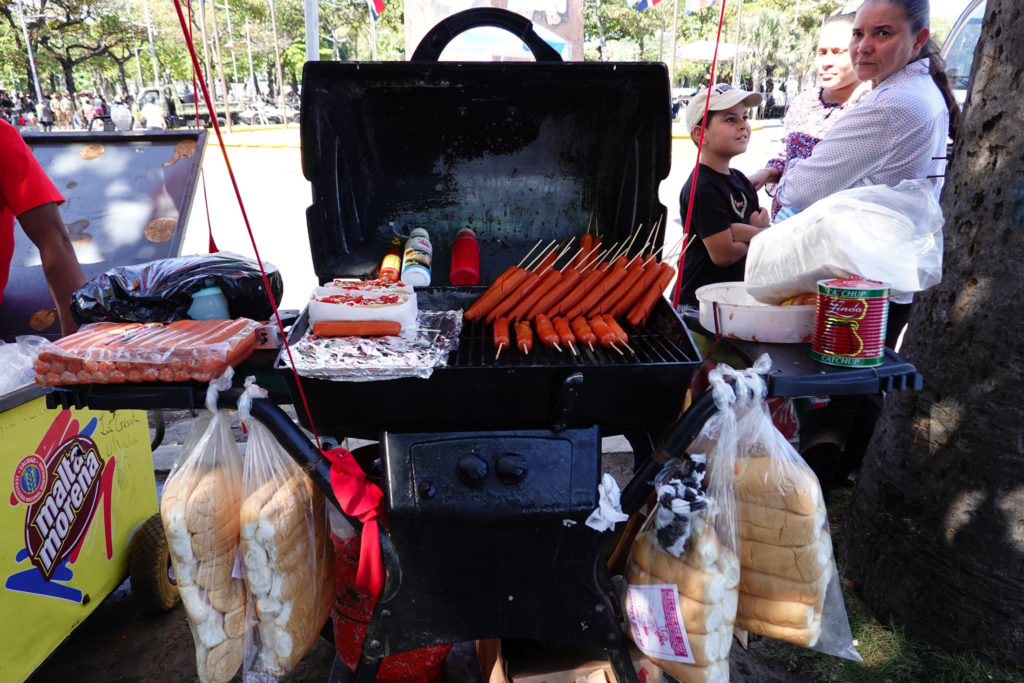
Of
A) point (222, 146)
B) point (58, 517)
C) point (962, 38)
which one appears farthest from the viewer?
point (962, 38)

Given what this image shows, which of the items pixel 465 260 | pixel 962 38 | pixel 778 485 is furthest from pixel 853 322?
pixel 962 38

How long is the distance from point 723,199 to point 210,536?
9.26 ft

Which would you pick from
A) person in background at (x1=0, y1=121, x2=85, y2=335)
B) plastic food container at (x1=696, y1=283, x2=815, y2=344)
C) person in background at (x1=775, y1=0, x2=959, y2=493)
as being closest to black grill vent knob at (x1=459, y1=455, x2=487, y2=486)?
plastic food container at (x1=696, y1=283, x2=815, y2=344)

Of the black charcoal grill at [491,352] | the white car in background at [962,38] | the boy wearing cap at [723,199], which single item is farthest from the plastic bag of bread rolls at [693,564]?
the white car in background at [962,38]

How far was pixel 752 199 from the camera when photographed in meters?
3.50

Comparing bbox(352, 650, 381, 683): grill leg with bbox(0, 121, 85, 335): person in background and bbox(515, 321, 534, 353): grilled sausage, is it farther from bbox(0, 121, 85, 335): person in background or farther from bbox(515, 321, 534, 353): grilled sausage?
bbox(0, 121, 85, 335): person in background

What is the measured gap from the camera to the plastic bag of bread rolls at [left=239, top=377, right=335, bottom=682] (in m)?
1.57

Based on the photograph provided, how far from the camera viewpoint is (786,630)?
165 cm

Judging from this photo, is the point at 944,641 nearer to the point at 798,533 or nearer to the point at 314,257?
the point at 798,533

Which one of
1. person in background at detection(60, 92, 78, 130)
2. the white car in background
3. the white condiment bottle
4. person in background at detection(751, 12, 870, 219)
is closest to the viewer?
the white condiment bottle

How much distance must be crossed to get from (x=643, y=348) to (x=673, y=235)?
24.5 ft

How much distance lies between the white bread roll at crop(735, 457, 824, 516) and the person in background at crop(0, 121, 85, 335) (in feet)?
8.63

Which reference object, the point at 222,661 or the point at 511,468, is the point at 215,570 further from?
the point at 511,468

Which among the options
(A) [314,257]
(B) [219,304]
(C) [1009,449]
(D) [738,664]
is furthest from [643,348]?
(D) [738,664]
